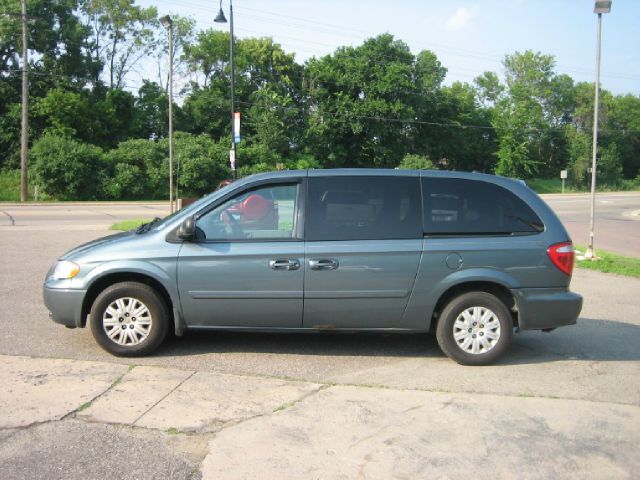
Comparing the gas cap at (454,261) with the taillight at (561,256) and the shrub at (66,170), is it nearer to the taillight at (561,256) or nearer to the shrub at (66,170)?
the taillight at (561,256)

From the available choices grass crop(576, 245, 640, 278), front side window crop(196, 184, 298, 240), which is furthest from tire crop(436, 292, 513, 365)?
grass crop(576, 245, 640, 278)

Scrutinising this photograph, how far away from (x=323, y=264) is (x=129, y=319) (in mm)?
1858

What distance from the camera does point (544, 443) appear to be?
4.06 m

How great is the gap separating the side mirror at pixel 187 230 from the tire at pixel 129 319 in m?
0.59

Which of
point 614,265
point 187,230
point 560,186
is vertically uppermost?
point 560,186

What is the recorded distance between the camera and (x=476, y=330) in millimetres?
5688

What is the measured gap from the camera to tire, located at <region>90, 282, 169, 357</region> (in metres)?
5.61

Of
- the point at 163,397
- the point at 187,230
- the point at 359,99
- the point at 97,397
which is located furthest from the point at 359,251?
the point at 359,99

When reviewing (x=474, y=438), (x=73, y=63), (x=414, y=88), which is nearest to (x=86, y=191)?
(x=73, y=63)

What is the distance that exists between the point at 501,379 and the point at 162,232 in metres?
3.32

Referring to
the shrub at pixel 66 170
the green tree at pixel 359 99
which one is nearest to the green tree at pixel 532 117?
the green tree at pixel 359 99

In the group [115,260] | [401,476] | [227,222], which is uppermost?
[227,222]

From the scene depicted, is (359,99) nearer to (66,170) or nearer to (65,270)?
(66,170)

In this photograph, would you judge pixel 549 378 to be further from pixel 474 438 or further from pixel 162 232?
pixel 162 232
